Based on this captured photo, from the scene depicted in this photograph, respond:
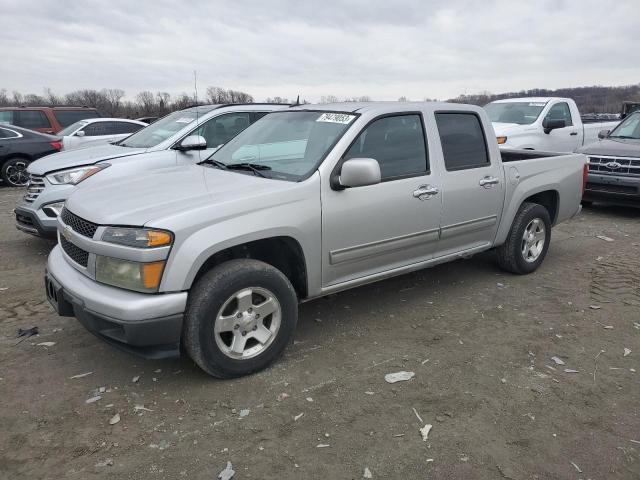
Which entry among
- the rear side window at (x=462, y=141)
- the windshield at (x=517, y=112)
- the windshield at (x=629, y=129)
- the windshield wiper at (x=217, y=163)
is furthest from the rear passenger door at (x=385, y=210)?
the windshield at (x=517, y=112)

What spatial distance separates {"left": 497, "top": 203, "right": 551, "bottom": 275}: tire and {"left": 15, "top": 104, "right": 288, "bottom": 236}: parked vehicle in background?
3558 mm

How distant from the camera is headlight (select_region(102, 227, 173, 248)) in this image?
10.2 ft

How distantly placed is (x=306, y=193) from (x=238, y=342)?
3.59 ft

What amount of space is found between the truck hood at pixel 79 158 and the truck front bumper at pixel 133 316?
346 cm

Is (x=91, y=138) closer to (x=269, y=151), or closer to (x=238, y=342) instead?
(x=269, y=151)

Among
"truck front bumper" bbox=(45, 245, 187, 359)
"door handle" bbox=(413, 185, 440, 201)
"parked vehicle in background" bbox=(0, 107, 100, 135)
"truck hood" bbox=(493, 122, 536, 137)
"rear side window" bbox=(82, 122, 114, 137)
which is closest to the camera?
"truck front bumper" bbox=(45, 245, 187, 359)

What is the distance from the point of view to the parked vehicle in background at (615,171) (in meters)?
8.43

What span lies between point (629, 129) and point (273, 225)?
8600mm

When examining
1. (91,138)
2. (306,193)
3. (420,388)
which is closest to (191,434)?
(420,388)

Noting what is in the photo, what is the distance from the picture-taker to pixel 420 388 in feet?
11.3

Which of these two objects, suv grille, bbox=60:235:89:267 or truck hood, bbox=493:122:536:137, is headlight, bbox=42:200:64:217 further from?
truck hood, bbox=493:122:536:137

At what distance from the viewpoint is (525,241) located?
5.65 m

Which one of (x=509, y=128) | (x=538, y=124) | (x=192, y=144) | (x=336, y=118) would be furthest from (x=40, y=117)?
(x=336, y=118)

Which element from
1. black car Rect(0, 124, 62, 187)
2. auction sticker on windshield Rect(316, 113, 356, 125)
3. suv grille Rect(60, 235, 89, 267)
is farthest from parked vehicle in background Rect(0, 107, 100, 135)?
auction sticker on windshield Rect(316, 113, 356, 125)
